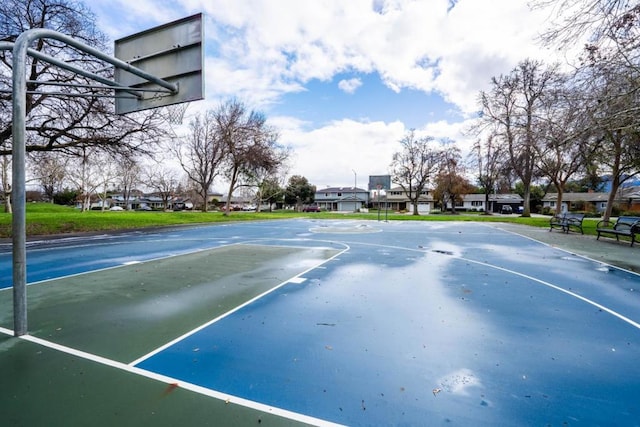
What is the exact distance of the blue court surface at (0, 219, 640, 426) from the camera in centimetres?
261

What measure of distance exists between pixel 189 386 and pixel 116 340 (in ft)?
A: 5.37

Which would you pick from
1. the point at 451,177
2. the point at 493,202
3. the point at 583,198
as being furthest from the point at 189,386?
the point at 583,198

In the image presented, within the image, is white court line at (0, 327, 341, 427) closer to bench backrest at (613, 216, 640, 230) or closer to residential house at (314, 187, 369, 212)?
bench backrest at (613, 216, 640, 230)

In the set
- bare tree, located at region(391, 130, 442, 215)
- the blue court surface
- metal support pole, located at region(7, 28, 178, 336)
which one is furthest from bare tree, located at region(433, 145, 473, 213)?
metal support pole, located at region(7, 28, 178, 336)

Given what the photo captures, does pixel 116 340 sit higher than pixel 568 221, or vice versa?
pixel 568 221

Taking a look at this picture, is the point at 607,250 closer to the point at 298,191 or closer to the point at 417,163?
the point at 417,163

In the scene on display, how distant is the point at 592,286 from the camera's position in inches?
253

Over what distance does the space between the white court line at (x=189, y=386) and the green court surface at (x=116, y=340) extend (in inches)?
1.2

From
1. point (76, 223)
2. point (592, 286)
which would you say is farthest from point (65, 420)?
point (76, 223)

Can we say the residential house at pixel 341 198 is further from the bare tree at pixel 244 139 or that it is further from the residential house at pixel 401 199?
the bare tree at pixel 244 139

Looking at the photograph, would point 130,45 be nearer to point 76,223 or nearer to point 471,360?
point 471,360

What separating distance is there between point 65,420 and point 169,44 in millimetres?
6825

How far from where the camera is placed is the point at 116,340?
381 cm

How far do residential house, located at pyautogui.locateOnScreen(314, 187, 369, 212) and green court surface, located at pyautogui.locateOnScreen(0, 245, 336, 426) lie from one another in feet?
226
